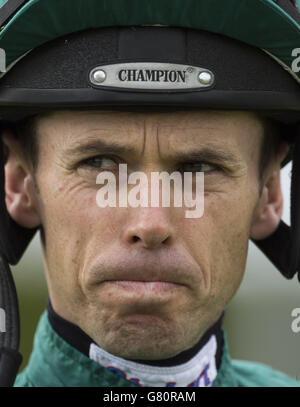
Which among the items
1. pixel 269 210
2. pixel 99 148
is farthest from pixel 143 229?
pixel 269 210

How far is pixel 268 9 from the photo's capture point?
2037 millimetres

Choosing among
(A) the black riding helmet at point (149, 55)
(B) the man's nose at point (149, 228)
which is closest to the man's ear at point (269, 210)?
(A) the black riding helmet at point (149, 55)

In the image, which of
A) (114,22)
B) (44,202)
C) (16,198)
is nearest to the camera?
(114,22)

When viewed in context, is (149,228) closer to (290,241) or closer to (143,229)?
(143,229)

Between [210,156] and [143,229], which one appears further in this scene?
[210,156]

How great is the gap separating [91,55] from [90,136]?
0.21 metres

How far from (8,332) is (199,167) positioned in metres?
0.71

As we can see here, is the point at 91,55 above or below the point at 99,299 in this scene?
above

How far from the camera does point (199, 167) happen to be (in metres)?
2.19

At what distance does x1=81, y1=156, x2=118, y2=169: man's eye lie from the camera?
2.13 meters

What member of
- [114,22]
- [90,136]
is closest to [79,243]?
[90,136]

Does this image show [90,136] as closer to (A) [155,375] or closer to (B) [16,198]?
(B) [16,198]

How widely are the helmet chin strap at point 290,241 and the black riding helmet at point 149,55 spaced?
0.29m

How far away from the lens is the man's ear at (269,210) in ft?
8.25
